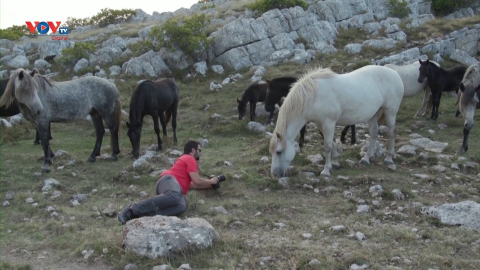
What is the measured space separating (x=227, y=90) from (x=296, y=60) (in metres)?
4.49

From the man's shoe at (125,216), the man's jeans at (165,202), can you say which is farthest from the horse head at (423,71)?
the man's shoe at (125,216)

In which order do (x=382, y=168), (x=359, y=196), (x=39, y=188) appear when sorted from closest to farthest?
(x=359, y=196)
(x=39, y=188)
(x=382, y=168)

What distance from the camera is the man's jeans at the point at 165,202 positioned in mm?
6391

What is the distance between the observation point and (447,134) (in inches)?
495

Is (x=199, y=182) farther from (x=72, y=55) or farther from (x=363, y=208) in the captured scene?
(x=72, y=55)

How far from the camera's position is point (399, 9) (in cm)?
2644

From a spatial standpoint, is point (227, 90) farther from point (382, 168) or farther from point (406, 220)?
point (406, 220)

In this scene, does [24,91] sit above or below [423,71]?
above

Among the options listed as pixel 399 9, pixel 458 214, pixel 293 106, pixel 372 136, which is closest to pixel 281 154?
pixel 293 106

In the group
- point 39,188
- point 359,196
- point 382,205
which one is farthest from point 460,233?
point 39,188

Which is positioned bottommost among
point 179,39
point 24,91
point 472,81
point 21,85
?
point 472,81

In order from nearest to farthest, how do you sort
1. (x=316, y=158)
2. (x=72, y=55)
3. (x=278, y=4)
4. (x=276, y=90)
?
(x=316, y=158) < (x=276, y=90) < (x=72, y=55) < (x=278, y=4)

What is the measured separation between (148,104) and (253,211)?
5.44m

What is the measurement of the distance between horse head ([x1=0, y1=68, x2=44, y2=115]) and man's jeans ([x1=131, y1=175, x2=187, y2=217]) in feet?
13.6
